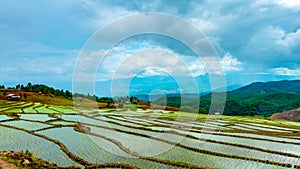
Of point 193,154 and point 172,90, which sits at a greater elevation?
point 172,90

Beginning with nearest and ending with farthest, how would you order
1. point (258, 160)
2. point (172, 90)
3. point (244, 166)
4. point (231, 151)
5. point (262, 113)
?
1. point (244, 166)
2. point (258, 160)
3. point (231, 151)
4. point (172, 90)
5. point (262, 113)

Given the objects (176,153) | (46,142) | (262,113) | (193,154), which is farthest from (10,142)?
(262,113)

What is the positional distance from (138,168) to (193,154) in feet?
10.7

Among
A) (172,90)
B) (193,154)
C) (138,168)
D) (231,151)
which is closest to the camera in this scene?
(138,168)

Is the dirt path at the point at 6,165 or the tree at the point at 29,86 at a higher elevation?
the tree at the point at 29,86

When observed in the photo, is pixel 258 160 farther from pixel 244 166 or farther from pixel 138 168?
pixel 138 168

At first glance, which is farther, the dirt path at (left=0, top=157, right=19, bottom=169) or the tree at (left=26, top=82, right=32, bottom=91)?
the tree at (left=26, top=82, right=32, bottom=91)

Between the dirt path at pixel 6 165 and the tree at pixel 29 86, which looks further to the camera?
the tree at pixel 29 86

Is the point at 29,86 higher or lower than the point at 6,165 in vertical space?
higher

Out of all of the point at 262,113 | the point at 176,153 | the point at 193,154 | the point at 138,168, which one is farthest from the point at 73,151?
the point at 262,113

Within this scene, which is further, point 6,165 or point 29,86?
point 29,86

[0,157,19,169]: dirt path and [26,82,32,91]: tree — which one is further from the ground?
[26,82,32,91]: tree

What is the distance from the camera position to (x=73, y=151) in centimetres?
959

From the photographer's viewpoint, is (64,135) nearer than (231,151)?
No
